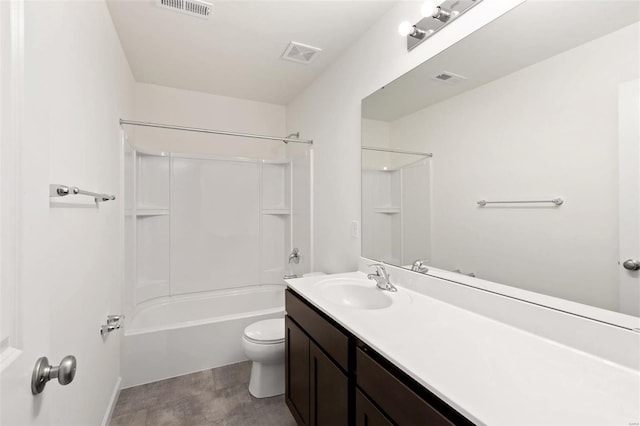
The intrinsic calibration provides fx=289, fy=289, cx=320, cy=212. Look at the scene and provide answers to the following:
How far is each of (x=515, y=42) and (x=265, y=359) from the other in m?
2.13

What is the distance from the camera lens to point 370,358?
95 centimetres

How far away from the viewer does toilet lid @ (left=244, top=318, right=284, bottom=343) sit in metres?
1.93

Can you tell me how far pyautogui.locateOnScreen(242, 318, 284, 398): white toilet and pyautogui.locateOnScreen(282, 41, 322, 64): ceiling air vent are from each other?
2044mm

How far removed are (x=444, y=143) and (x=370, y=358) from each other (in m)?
1.04

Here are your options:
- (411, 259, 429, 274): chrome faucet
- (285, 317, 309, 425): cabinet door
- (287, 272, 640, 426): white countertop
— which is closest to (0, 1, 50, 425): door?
(287, 272, 640, 426): white countertop

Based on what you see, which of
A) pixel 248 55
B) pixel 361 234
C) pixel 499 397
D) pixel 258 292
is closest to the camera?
A: pixel 499 397

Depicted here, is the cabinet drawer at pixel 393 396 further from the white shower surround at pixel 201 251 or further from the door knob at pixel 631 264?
the white shower surround at pixel 201 251

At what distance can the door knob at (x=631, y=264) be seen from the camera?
32.1 inches

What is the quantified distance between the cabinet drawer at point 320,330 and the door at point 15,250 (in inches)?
33.4

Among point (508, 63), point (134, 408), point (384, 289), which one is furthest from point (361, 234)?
point (134, 408)

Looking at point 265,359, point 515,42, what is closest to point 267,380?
point 265,359

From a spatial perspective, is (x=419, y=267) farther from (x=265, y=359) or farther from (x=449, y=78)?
(x=265, y=359)

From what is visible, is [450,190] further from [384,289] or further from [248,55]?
[248,55]

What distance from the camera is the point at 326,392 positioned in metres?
1.22
